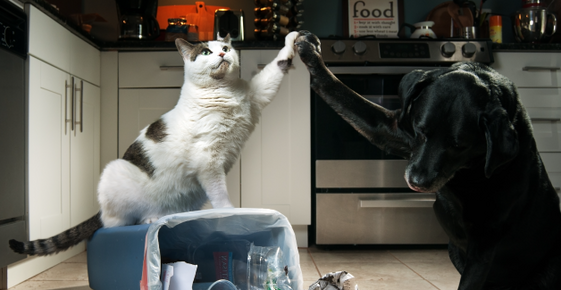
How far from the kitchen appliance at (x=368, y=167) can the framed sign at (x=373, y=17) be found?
22.1 inches

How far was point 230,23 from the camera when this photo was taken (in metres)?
2.39

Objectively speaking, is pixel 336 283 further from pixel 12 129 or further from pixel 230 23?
pixel 230 23

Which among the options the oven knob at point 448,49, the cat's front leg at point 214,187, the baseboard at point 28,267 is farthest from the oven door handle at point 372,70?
the baseboard at point 28,267

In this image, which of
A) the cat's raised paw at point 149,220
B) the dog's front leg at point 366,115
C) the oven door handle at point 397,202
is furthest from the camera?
the oven door handle at point 397,202

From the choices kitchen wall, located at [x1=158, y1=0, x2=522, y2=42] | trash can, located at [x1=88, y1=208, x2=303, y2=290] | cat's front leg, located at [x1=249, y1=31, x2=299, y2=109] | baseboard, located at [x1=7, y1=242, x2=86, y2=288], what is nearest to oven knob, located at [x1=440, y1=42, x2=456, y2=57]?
kitchen wall, located at [x1=158, y1=0, x2=522, y2=42]

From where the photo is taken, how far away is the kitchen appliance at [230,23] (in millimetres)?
2378

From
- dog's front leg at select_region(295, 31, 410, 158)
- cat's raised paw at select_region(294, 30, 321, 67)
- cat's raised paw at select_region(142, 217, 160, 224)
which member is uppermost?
cat's raised paw at select_region(294, 30, 321, 67)

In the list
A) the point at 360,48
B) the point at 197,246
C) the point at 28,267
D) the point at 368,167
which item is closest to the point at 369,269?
the point at 368,167

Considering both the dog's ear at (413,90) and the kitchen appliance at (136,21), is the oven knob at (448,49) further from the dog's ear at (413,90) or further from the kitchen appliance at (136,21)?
the dog's ear at (413,90)

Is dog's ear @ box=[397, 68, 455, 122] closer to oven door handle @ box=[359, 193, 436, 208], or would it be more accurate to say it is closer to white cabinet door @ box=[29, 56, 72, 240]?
white cabinet door @ box=[29, 56, 72, 240]

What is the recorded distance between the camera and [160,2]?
2.87m

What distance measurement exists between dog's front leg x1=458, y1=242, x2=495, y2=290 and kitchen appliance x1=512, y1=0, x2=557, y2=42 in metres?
2.60

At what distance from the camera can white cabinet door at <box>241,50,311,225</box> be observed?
226cm

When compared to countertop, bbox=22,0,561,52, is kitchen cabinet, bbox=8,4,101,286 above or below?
below
